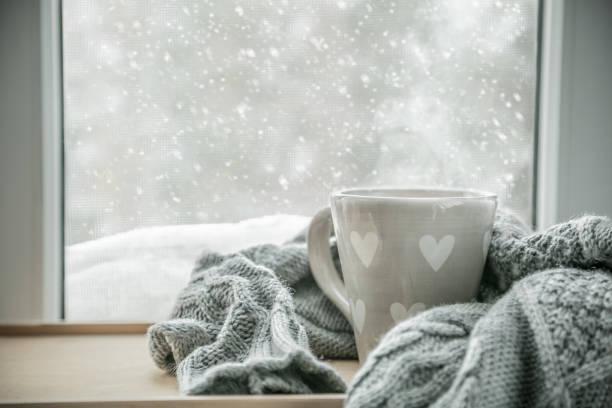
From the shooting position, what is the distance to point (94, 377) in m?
0.46

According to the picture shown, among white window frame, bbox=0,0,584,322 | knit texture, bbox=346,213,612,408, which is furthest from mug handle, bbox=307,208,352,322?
white window frame, bbox=0,0,584,322

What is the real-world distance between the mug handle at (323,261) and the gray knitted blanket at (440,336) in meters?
0.03

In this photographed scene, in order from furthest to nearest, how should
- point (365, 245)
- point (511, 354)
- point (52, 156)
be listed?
point (52, 156), point (365, 245), point (511, 354)

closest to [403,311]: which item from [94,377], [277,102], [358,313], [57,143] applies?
[358,313]

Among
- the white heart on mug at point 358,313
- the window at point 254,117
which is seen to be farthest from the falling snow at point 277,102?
the white heart on mug at point 358,313

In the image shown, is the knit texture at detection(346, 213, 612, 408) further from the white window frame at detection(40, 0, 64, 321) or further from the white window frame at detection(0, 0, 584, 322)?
the white window frame at detection(40, 0, 64, 321)

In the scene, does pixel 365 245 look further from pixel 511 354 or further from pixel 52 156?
pixel 52 156

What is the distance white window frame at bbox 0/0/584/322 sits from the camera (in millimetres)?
664

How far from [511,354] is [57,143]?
54cm

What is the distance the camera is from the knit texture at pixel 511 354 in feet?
1.03

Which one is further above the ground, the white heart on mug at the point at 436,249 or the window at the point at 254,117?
the window at the point at 254,117

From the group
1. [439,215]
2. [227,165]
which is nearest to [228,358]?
[439,215]

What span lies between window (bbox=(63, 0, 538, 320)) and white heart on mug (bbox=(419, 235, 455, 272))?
29 cm

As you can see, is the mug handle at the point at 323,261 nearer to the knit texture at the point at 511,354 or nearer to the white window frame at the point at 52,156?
the knit texture at the point at 511,354
